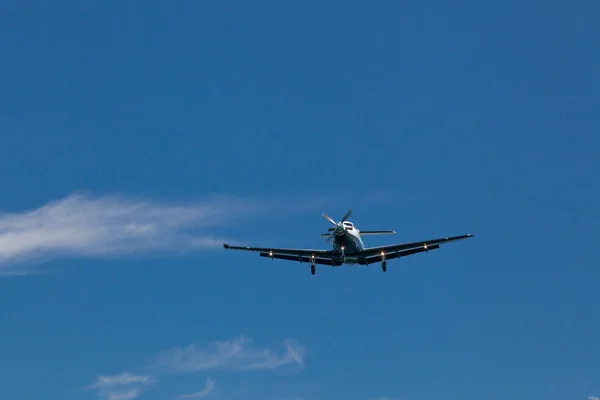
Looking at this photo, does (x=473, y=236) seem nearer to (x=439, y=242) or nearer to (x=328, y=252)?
(x=439, y=242)

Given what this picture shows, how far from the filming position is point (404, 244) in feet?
648

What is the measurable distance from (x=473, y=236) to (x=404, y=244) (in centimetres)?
1265

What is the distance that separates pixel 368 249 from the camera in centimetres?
19562

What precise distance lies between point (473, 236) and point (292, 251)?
3198cm

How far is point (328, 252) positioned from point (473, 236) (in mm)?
25147

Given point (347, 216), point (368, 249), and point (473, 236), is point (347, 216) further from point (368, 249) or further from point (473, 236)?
point (473, 236)

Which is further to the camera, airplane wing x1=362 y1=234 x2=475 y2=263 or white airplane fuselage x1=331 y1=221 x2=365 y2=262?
airplane wing x1=362 y1=234 x2=475 y2=263

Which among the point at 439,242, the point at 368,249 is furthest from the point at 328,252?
the point at 439,242

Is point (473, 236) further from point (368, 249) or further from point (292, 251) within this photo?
point (292, 251)

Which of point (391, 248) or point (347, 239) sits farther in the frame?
point (391, 248)

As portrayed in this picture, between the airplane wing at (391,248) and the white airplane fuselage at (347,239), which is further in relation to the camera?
the airplane wing at (391,248)

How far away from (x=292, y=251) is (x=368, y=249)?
13.9 metres

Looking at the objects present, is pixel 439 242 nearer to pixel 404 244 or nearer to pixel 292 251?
pixel 404 244

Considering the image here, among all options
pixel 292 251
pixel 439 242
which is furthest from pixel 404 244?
pixel 292 251
